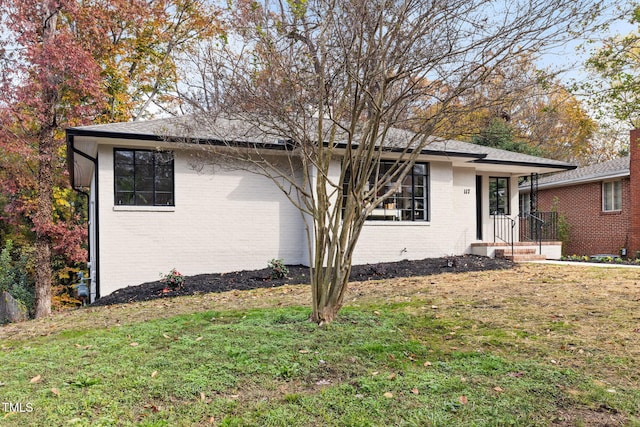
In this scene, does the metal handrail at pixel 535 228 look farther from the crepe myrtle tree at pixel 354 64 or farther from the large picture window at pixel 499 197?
the crepe myrtle tree at pixel 354 64

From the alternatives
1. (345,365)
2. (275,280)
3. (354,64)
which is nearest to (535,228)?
(275,280)

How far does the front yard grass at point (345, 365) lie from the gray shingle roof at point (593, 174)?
11.0m

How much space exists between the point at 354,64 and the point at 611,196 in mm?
15881

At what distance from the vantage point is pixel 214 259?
1062 centimetres

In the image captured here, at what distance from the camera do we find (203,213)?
34.5ft

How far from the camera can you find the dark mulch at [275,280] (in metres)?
8.72

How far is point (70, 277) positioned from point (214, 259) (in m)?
9.73

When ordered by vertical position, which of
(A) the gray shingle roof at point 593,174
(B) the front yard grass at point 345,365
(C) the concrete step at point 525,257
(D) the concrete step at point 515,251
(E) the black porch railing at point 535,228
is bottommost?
(B) the front yard grass at point 345,365

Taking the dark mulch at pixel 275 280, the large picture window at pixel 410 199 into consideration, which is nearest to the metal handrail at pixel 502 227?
the dark mulch at pixel 275 280

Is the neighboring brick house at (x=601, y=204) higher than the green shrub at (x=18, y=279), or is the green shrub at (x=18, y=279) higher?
the neighboring brick house at (x=601, y=204)

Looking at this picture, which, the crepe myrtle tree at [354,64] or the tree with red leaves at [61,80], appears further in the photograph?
the tree with red leaves at [61,80]

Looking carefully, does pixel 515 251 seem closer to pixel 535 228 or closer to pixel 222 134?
pixel 535 228

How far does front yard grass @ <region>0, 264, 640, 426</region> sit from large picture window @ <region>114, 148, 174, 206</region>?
12.4 feet

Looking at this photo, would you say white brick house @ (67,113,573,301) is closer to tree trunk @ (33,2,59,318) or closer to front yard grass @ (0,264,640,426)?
tree trunk @ (33,2,59,318)
